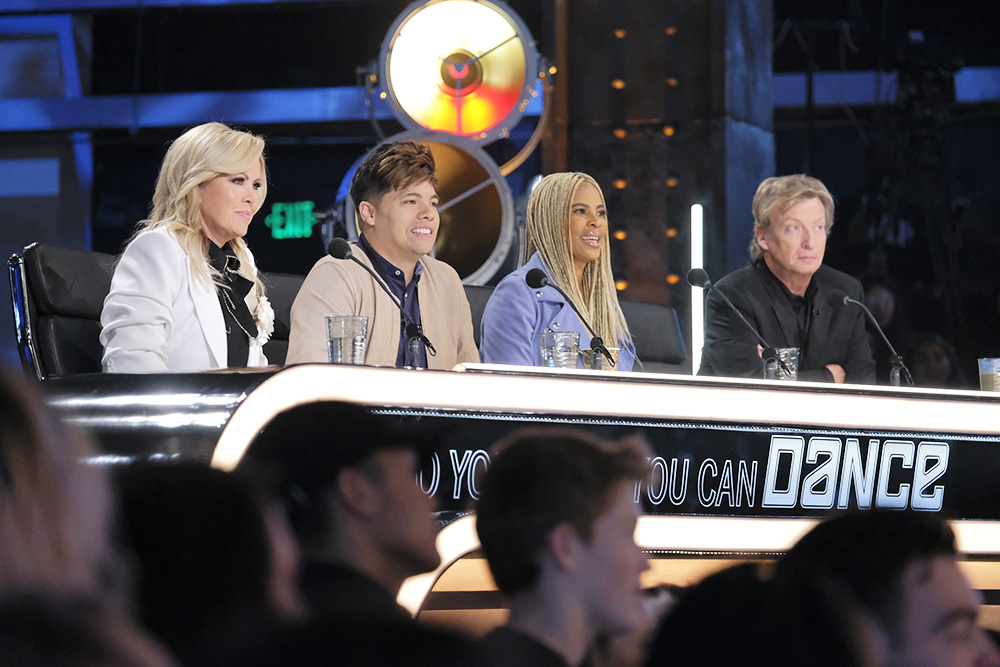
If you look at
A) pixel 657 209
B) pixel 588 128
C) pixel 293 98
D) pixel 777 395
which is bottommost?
pixel 777 395

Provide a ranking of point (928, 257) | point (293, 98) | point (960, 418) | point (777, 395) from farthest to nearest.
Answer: point (293, 98) < point (928, 257) < point (960, 418) < point (777, 395)

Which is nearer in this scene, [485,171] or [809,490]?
[809,490]

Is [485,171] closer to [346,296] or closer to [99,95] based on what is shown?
[346,296]

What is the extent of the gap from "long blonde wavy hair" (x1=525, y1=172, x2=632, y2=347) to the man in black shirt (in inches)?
11.8

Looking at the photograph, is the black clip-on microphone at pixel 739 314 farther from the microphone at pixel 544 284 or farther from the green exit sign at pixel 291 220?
the green exit sign at pixel 291 220

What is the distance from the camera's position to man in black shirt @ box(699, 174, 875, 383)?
3264mm

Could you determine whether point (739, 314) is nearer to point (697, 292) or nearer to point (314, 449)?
point (697, 292)

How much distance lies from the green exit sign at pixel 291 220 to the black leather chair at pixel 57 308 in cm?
411

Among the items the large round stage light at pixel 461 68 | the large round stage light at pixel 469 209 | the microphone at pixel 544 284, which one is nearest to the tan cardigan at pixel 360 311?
the microphone at pixel 544 284

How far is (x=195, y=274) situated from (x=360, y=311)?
406mm

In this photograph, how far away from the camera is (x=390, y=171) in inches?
111

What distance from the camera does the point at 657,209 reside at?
4086 millimetres

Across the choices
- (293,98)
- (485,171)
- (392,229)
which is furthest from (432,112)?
(293,98)

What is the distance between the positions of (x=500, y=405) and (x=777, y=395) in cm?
62
